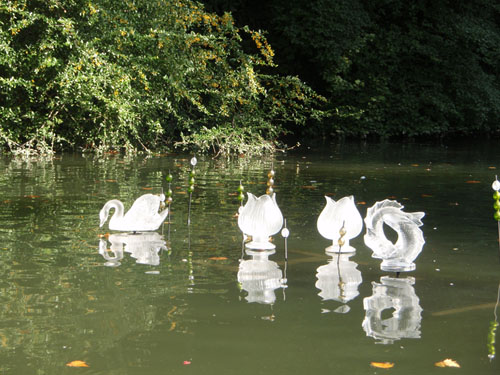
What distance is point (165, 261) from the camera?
6.72 m

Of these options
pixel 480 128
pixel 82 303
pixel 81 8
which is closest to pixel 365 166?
pixel 81 8

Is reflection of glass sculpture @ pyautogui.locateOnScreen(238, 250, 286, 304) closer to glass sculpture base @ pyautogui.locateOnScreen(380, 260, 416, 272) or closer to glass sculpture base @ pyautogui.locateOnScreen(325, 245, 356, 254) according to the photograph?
glass sculpture base @ pyautogui.locateOnScreen(325, 245, 356, 254)

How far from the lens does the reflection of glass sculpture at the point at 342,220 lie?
22.9 ft

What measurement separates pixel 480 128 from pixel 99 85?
63.8ft


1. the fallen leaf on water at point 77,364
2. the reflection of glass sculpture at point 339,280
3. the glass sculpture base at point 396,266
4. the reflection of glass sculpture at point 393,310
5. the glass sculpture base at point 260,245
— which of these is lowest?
the fallen leaf on water at point 77,364

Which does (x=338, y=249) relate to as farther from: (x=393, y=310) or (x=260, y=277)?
(x=393, y=310)

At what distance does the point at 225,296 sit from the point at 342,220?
178 cm

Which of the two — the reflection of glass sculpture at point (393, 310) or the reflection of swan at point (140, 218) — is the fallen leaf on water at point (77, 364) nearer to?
the reflection of glass sculpture at point (393, 310)

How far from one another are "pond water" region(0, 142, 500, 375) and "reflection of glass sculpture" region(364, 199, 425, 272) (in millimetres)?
118

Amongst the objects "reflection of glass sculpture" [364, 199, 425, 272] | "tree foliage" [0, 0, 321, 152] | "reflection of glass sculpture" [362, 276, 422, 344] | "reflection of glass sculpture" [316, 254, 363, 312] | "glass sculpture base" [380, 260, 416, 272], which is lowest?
"reflection of glass sculpture" [362, 276, 422, 344]

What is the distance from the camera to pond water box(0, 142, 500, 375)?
437 centimetres

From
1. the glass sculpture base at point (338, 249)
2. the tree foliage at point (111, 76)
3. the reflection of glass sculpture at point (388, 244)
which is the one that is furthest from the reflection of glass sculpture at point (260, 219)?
the tree foliage at point (111, 76)

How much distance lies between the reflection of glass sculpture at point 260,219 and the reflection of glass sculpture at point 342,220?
40cm

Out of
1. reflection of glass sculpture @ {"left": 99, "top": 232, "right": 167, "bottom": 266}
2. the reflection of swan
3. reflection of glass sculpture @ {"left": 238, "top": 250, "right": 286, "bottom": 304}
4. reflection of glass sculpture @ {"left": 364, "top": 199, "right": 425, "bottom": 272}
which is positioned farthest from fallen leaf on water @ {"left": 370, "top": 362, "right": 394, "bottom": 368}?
the reflection of swan
